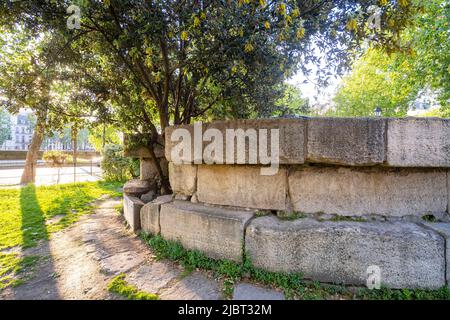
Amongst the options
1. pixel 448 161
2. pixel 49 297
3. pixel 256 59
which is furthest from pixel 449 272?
pixel 49 297

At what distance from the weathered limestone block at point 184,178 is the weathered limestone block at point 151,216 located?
24 cm

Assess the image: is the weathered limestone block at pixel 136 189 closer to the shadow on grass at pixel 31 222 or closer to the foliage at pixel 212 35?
the foliage at pixel 212 35

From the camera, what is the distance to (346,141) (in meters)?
2.14

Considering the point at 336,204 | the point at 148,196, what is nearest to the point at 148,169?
the point at 148,196

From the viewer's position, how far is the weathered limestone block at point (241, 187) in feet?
8.16

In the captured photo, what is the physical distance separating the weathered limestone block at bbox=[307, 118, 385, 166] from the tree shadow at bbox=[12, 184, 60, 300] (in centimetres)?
288

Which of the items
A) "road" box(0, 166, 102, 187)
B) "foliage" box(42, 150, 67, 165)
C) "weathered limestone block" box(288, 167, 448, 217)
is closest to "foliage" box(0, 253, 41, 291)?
"weathered limestone block" box(288, 167, 448, 217)

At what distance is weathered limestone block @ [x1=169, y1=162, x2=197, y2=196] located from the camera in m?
2.98

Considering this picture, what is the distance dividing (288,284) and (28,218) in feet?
16.5

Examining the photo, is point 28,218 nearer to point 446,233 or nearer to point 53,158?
point 446,233

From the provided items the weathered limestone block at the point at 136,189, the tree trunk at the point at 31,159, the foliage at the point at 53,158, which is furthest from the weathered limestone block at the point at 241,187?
the foliage at the point at 53,158

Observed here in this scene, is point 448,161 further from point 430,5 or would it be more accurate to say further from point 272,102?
point 430,5

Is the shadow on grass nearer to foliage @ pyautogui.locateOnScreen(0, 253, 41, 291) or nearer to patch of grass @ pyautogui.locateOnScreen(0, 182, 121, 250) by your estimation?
patch of grass @ pyautogui.locateOnScreen(0, 182, 121, 250)

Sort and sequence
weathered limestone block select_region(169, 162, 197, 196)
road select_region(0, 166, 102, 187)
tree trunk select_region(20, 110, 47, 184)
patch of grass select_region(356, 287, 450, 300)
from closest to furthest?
patch of grass select_region(356, 287, 450, 300), weathered limestone block select_region(169, 162, 197, 196), tree trunk select_region(20, 110, 47, 184), road select_region(0, 166, 102, 187)
